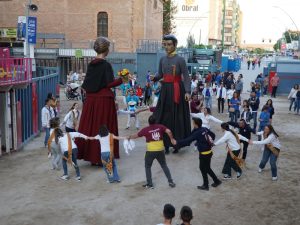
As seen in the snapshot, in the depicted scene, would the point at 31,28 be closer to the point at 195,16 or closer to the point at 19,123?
the point at 19,123

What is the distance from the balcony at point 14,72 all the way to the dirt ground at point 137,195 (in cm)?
208

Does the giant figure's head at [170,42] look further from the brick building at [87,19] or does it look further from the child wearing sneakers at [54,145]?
the brick building at [87,19]

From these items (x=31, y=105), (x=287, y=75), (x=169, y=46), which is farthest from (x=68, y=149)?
(x=287, y=75)

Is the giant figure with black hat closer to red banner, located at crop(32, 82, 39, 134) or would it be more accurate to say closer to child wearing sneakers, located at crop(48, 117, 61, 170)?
child wearing sneakers, located at crop(48, 117, 61, 170)

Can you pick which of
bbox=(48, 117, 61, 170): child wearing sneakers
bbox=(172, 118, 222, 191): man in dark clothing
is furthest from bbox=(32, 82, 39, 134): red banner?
bbox=(172, 118, 222, 191): man in dark clothing

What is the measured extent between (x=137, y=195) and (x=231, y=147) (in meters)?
2.53

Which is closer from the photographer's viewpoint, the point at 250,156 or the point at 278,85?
the point at 250,156

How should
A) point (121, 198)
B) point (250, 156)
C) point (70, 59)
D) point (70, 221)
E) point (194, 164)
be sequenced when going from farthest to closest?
point (70, 59), point (250, 156), point (194, 164), point (121, 198), point (70, 221)

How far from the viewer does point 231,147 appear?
9398 mm

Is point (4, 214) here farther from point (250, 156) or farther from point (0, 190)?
point (250, 156)

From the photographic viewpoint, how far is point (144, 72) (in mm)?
28984

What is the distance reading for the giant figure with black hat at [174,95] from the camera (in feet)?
37.0

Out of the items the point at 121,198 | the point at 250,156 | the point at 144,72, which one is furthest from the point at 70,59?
the point at 121,198

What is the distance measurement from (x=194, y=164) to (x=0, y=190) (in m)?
4.79
